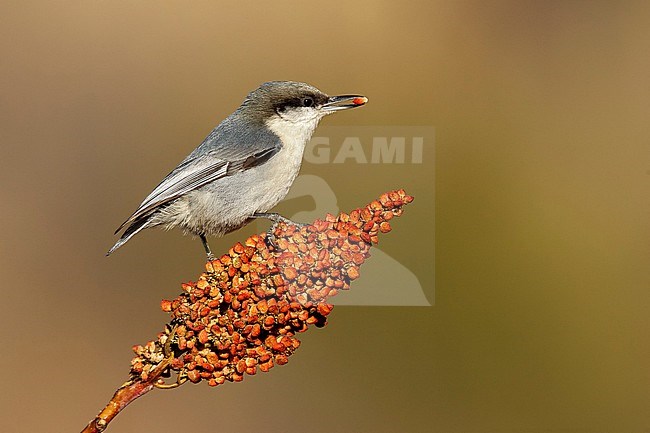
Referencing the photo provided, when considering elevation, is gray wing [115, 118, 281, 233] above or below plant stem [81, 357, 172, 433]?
above

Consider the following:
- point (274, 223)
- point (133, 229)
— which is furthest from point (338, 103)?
point (133, 229)

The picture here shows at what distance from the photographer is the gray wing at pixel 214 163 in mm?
3553

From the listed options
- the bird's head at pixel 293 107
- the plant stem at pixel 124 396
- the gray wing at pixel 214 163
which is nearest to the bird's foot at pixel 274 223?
the gray wing at pixel 214 163

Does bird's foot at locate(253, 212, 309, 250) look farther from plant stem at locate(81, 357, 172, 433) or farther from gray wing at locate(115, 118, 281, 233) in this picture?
plant stem at locate(81, 357, 172, 433)

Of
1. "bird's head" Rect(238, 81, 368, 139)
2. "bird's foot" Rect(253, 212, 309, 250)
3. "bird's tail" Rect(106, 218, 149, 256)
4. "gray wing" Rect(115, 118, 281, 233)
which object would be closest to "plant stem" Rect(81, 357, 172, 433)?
"bird's foot" Rect(253, 212, 309, 250)

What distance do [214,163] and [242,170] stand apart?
133mm

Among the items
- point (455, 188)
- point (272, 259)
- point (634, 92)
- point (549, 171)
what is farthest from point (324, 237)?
point (634, 92)

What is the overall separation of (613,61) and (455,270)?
2.54 m

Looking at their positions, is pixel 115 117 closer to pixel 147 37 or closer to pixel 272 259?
pixel 147 37

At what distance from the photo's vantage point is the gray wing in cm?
355

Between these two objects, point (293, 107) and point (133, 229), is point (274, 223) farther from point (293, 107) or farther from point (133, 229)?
point (293, 107)

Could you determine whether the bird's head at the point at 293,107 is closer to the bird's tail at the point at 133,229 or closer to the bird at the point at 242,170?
the bird at the point at 242,170

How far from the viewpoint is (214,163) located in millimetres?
3656

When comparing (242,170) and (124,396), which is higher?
(242,170)
